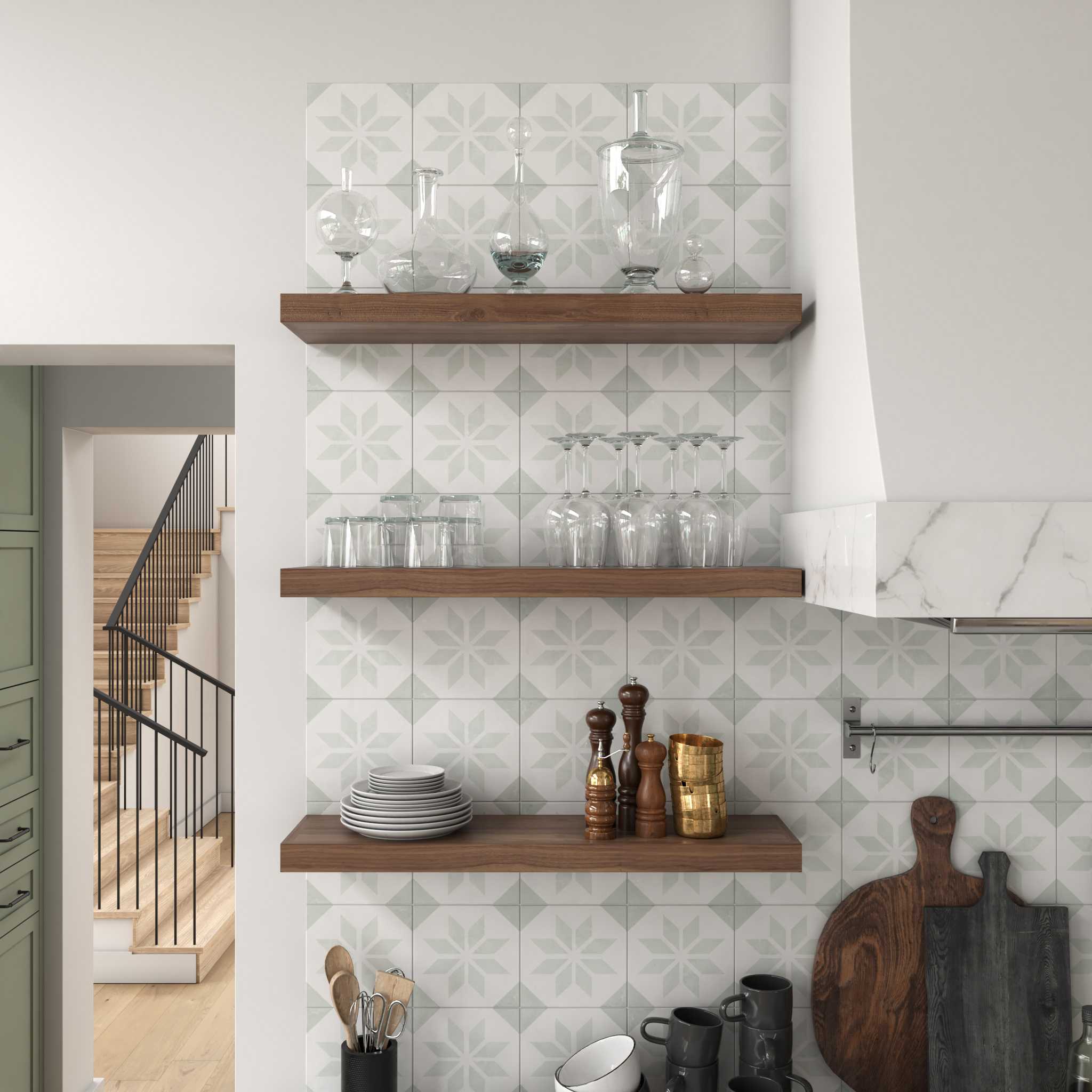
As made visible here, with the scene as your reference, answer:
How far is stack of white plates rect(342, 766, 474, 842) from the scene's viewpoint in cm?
175

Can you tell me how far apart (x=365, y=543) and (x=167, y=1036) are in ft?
9.76

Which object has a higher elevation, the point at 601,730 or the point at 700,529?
the point at 700,529

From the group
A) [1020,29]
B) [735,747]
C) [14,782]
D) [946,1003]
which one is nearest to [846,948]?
[946,1003]

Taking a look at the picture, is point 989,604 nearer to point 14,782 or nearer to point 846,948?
point 846,948

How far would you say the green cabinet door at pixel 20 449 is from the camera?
2578 millimetres

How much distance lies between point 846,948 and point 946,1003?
21cm

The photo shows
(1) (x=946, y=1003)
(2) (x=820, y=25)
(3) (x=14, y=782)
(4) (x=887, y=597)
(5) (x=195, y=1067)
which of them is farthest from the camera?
(5) (x=195, y=1067)

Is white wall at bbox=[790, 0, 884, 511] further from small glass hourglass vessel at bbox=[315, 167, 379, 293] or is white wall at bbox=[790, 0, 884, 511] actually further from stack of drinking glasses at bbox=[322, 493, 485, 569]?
small glass hourglass vessel at bbox=[315, 167, 379, 293]

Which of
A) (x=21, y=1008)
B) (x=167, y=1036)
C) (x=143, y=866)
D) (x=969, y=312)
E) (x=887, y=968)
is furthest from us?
(x=143, y=866)

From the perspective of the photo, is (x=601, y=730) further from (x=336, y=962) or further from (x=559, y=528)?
(x=336, y=962)

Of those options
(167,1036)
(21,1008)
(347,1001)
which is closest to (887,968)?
(347,1001)

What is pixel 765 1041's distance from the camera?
1758 millimetres

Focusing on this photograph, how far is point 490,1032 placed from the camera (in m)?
1.92

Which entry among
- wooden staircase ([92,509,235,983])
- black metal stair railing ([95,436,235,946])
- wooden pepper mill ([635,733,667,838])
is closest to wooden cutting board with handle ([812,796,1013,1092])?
wooden pepper mill ([635,733,667,838])
